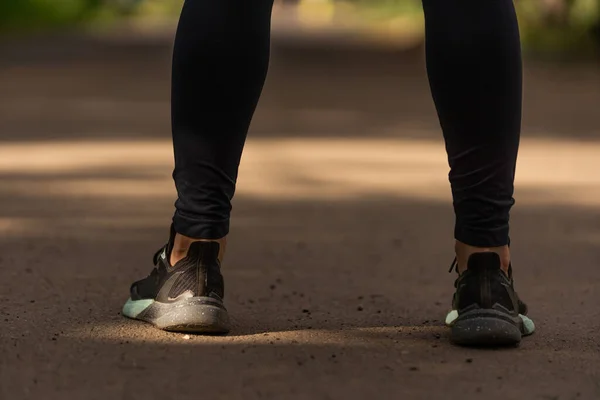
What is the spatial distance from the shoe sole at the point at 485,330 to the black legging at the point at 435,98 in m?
0.15

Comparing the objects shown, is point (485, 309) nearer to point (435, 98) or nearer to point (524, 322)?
point (524, 322)

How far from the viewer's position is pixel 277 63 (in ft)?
56.4

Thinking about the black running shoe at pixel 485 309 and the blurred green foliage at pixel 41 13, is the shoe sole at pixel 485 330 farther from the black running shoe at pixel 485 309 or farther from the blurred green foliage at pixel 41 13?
the blurred green foliage at pixel 41 13

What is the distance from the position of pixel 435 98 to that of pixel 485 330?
0.48m

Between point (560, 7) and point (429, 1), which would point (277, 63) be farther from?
point (429, 1)

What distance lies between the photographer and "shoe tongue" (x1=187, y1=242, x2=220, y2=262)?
2752 millimetres

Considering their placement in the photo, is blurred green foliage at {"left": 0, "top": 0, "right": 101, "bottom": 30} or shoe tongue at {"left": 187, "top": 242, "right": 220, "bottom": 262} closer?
shoe tongue at {"left": 187, "top": 242, "right": 220, "bottom": 262}

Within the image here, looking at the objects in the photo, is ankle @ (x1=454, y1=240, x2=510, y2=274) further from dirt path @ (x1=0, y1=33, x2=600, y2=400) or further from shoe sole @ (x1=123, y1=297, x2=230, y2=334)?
shoe sole @ (x1=123, y1=297, x2=230, y2=334)

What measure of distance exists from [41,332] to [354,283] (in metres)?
1.01

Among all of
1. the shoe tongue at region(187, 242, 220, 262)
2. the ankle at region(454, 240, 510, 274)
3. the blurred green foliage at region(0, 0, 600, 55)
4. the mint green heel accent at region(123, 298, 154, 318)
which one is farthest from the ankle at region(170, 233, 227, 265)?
the blurred green foliage at region(0, 0, 600, 55)

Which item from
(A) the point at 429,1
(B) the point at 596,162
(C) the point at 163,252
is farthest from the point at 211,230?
(B) the point at 596,162

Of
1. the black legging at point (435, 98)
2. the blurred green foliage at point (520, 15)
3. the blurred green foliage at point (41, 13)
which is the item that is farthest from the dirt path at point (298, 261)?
the blurred green foliage at point (41, 13)

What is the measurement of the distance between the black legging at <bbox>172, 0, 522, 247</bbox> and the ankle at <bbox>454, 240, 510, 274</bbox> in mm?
17

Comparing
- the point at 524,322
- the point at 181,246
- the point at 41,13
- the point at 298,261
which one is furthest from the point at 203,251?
the point at 41,13
